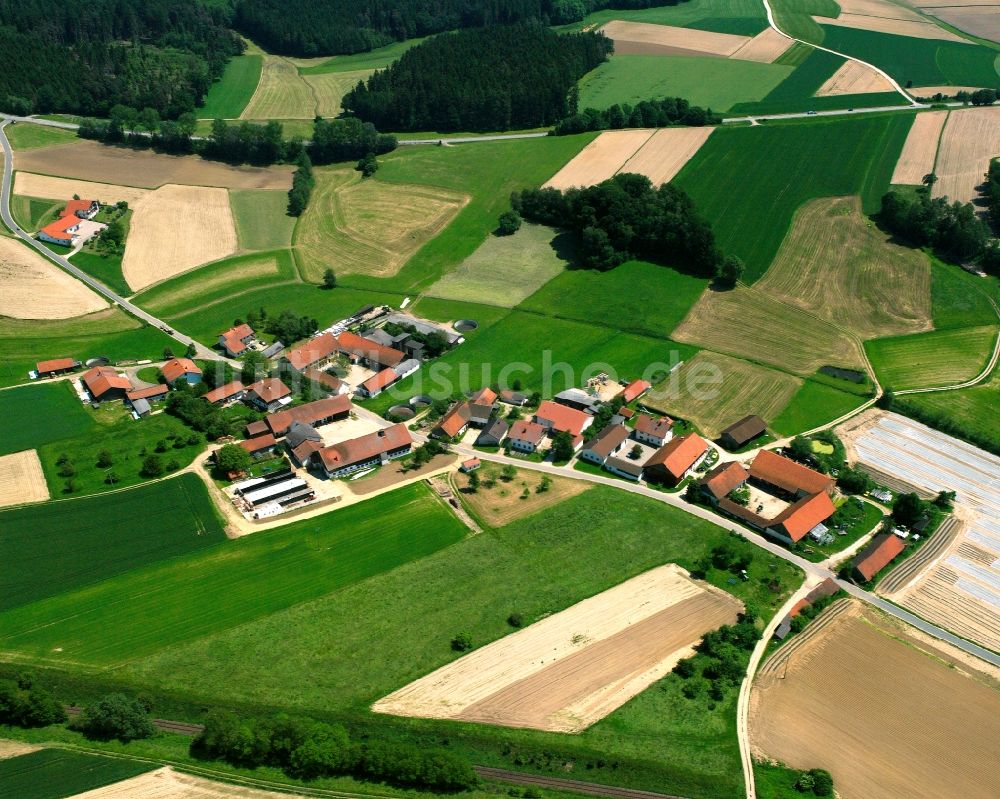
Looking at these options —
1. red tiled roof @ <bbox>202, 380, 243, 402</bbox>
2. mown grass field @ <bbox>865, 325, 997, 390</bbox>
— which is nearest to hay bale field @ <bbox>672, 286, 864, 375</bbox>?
mown grass field @ <bbox>865, 325, 997, 390</bbox>

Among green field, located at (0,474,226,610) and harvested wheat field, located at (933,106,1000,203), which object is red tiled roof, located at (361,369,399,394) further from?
harvested wheat field, located at (933,106,1000,203)

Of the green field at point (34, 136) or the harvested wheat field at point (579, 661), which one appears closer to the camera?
the harvested wheat field at point (579, 661)

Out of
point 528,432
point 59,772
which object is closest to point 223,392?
point 528,432

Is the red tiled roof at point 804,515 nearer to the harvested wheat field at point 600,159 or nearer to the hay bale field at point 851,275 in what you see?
the hay bale field at point 851,275

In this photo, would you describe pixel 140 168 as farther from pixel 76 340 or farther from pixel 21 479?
pixel 21 479

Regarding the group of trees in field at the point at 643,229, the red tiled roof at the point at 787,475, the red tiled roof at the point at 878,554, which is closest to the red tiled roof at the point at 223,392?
the group of trees in field at the point at 643,229

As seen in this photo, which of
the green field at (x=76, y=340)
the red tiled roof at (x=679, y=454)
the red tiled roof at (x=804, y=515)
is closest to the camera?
the red tiled roof at (x=804, y=515)

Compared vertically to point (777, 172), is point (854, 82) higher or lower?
higher
